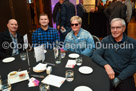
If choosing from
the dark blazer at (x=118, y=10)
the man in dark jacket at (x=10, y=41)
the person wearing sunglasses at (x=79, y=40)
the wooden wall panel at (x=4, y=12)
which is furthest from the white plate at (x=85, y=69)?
the wooden wall panel at (x=4, y=12)

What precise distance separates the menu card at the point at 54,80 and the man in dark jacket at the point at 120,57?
0.65 metres

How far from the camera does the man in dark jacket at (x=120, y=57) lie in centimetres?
166

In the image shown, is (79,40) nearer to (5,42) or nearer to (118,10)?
(5,42)

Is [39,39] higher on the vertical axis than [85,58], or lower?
higher

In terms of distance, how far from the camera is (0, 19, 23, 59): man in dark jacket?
8.34 feet

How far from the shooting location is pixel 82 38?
Result: 2365 millimetres

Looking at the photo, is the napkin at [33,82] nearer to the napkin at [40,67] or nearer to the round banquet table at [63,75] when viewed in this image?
the round banquet table at [63,75]

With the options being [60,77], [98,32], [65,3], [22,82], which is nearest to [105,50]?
[60,77]

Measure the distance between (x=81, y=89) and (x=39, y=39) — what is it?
1849 mm

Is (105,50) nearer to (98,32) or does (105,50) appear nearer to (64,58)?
(64,58)

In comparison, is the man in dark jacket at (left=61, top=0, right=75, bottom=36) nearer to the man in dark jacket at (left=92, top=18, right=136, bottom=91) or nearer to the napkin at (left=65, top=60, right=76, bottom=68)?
the man in dark jacket at (left=92, top=18, right=136, bottom=91)

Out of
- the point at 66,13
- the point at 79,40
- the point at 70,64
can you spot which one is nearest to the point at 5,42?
the point at 79,40

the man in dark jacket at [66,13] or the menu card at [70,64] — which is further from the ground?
the man in dark jacket at [66,13]

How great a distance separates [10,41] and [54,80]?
5.55 feet
